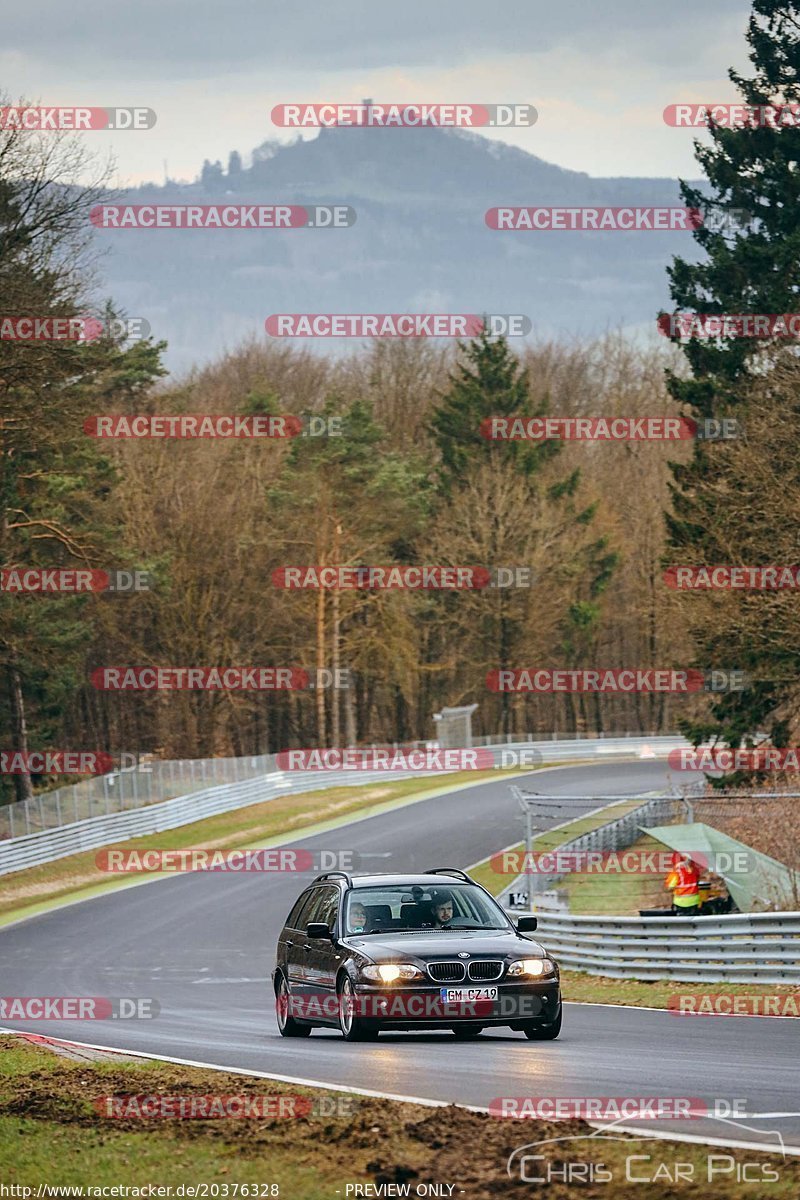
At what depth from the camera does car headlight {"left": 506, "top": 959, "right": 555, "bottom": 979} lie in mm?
13578

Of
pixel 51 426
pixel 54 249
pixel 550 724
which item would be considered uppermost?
pixel 54 249

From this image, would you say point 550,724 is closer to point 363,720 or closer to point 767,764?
point 363,720

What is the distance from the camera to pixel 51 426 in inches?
1609

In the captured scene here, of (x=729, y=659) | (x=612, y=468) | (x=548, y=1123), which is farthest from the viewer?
(x=612, y=468)

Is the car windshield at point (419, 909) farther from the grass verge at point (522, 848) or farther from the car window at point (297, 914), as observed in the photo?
the grass verge at point (522, 848)

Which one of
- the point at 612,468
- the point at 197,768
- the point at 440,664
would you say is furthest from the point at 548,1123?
the point at 612,468

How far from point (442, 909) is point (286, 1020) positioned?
6.87 ft

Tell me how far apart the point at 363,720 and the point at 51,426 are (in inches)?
1827

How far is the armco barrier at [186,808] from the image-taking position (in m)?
45.3

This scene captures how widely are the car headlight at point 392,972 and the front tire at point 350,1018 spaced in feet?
1.03
